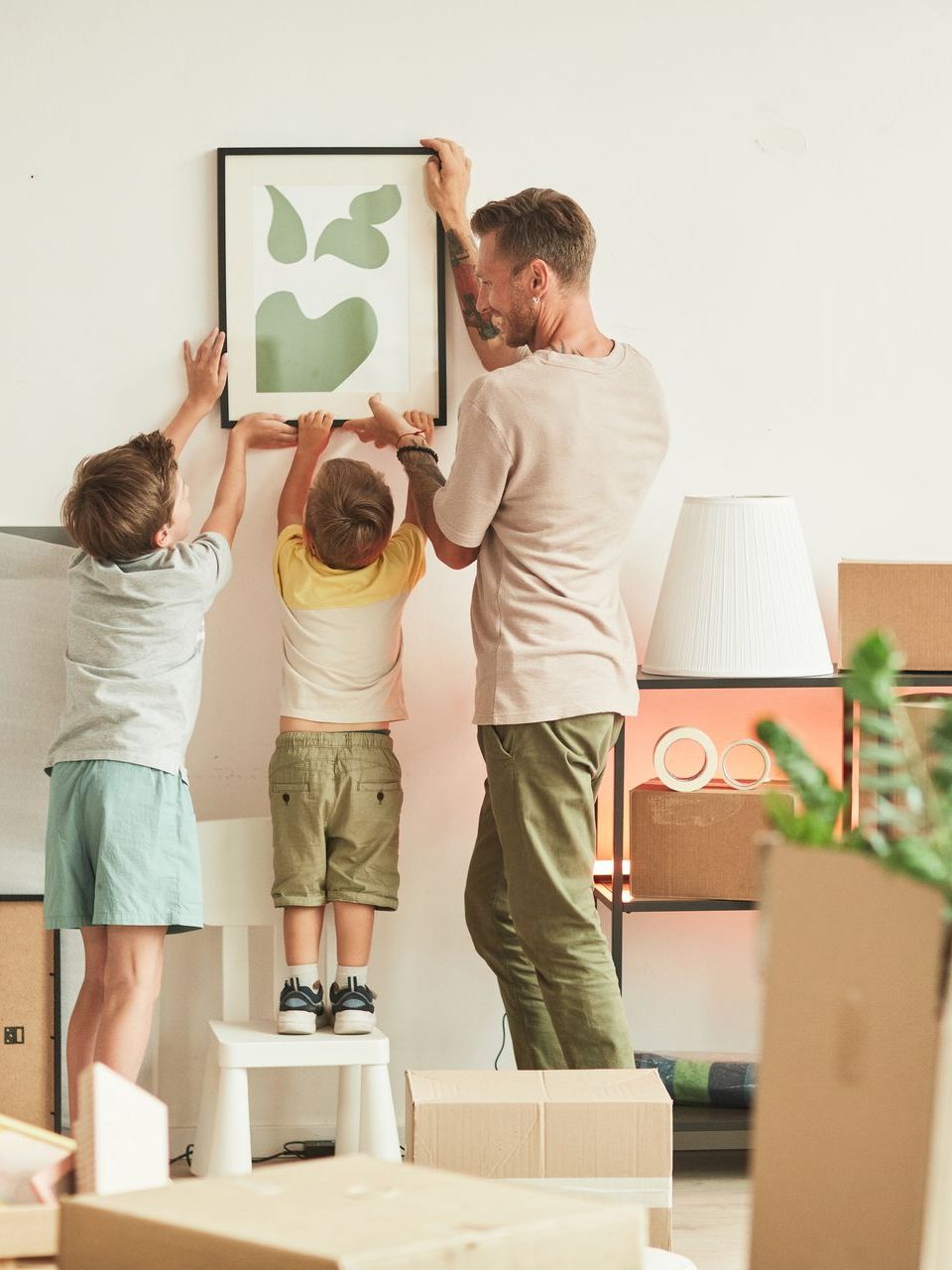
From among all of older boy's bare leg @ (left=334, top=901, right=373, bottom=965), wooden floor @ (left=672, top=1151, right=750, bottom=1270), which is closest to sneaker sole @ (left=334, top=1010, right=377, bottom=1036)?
older boy's bare leg @ (left=334, top=901, right=373, bottom=965)

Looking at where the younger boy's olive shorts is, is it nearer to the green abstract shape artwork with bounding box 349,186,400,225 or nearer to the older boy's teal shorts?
the older boy's teal shorts

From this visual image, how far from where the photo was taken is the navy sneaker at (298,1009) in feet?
8.17

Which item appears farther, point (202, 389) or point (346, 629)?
point (202, 389)

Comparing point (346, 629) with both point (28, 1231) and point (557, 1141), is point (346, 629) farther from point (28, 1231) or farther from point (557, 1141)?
point (28, 1231)

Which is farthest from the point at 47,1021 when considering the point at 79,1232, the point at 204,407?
the point at 79,1232

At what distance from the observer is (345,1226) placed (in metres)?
0.83

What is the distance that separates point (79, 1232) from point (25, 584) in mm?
2027

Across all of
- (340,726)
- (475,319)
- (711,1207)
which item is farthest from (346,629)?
(711,1207)

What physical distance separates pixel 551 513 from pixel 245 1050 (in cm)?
107

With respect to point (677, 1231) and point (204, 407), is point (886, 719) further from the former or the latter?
point (204, 407)

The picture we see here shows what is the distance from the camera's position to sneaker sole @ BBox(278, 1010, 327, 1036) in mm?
2488

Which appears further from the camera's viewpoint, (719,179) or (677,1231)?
(719,179)

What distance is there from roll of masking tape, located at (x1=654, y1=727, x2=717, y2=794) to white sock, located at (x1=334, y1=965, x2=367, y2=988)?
664 millimetres

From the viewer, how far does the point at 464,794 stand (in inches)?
112
